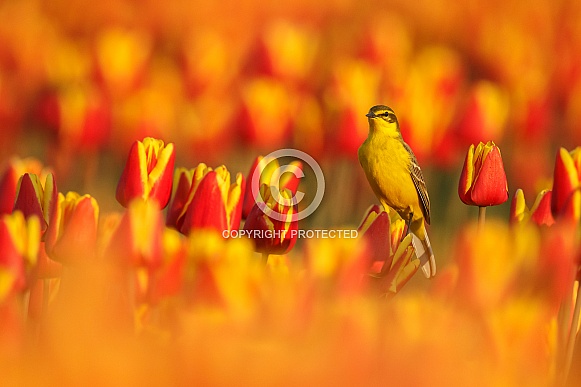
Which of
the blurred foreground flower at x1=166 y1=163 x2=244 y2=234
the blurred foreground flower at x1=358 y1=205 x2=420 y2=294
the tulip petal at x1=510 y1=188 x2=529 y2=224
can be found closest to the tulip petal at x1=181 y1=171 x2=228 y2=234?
the blurred foreground flower at x1=166 y1=163 x2=244 y2=234

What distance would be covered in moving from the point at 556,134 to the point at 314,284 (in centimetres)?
32

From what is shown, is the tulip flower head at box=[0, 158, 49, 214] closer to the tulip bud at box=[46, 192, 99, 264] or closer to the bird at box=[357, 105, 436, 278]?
the tulip bud at box=[46, 192, 99, 264]

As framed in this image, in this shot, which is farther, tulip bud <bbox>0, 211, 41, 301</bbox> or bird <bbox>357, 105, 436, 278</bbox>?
bird <bbox>357, 105, 436, 278</bbox>

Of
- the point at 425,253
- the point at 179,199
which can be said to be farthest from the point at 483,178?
the point at 179,199

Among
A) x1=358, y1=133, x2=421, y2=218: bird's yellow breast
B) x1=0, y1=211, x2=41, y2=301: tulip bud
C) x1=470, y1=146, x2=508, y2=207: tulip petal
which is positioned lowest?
x1=0, y1=211, x2=41, y2=301: tulip bud

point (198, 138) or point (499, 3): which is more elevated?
point (499, 3)

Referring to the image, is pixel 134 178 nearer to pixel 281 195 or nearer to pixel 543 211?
pixel 281 195

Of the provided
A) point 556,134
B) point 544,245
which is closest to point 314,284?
point 544,245

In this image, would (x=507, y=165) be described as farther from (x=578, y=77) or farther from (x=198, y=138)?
(x=198, y=138)

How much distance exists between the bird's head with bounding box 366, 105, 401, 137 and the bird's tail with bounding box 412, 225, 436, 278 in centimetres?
9

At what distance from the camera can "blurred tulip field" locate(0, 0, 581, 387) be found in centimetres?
46

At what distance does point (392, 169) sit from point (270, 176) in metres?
0.10

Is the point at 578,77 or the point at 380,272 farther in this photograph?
the point at 578,77

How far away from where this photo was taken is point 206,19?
2.23 feet
